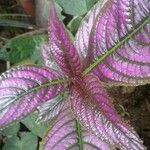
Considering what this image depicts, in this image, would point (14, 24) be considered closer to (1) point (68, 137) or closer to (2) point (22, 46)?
Answer: (2) point (22, 46)

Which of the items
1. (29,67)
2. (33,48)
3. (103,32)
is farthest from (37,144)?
(103,32)

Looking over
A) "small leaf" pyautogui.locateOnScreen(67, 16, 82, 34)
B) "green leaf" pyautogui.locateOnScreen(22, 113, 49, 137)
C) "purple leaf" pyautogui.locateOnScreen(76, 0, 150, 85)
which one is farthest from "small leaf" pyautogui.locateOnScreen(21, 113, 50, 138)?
"purple leaf" pyautogui.locateOnScreen(76, 0, 150, 85)

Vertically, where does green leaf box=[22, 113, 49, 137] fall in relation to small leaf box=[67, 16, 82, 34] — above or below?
below

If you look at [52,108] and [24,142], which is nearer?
[52,108]

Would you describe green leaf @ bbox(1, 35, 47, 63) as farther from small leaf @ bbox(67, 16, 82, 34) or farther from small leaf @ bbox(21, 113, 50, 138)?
small leaf @ bbox(21, 113, 50, 138)

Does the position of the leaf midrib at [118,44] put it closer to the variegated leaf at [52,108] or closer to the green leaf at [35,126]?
the variegated leaf at [52,108]

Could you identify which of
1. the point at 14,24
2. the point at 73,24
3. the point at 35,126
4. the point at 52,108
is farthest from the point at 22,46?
the point at 52,108

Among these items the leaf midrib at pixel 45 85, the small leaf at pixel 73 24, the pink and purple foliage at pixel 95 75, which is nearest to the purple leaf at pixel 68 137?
the pink and purple foliage at pixel 95 75
